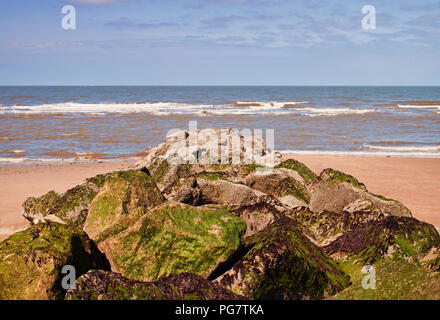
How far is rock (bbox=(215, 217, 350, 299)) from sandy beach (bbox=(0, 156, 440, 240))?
16.6 ft

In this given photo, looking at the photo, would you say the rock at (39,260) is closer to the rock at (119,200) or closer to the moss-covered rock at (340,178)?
the rock at (119,200)

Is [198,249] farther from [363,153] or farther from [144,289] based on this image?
[363,153]

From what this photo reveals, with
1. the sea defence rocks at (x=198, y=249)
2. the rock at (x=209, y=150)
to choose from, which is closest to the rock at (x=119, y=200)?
the sea defence rocks at (x=198, y=249)

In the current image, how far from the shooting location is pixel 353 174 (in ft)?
41.5

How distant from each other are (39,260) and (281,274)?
6.53 feet

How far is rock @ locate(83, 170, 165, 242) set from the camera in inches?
211

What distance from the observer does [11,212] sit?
8.77 metres

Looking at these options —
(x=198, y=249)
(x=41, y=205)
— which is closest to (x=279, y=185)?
(x=198, y=249)

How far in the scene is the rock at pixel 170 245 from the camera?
4027 millimetres

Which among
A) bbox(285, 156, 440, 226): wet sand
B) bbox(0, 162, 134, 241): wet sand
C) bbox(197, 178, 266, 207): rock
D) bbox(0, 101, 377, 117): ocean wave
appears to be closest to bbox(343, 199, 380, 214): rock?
bbox(197, 178, 266, 207): rock

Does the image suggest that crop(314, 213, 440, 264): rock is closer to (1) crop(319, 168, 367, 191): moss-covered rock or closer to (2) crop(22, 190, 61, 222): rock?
(1) crop(319, 168, 367, 191): moss-covered rock

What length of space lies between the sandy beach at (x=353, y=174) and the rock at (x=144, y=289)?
4.89 metres
